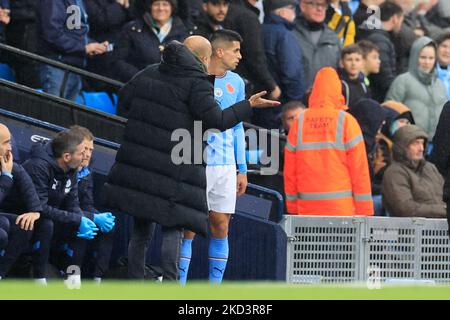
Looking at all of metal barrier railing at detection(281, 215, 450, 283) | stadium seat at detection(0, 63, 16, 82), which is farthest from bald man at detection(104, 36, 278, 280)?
stadium seat at detection(0, 63, 16, 82)

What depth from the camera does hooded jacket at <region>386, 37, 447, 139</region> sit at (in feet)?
64.6

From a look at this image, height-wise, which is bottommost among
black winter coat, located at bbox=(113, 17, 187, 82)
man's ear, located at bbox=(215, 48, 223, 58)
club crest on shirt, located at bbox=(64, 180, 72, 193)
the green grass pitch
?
the green grass pitch

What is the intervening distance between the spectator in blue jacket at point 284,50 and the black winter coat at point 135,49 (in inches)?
56.0

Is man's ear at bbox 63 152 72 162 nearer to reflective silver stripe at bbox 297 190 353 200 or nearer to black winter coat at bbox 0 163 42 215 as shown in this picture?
black winter coat at bbox 0 163 42 215

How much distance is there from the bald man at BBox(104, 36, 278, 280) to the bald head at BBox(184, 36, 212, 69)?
31 centimetres

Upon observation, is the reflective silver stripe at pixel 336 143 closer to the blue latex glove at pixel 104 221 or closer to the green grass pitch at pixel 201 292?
the blue latex glove at pixel 104 221

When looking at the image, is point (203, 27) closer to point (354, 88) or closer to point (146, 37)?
point (146, 37)

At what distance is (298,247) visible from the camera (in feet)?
46.9

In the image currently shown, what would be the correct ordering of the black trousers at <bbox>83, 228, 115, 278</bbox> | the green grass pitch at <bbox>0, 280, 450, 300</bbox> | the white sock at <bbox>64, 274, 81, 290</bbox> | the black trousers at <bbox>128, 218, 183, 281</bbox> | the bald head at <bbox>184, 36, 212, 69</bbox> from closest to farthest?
the green grass pitch at <bbox>0, 280, 450, 300</bbox> → the white sock at <bbox>64, 274, 81, 290</bbox> → the black trousers at <bbox>128, 218, 183, 281</bbox> → the bald head at <bbox>184, 36, 212, 69</bbox> → the black trousers at <bbox>83, 228, 115, 278</bbox>

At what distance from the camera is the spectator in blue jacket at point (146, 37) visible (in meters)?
17.4

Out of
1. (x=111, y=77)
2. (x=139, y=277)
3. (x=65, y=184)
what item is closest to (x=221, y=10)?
(x=111, y=77)

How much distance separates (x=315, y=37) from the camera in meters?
19.2

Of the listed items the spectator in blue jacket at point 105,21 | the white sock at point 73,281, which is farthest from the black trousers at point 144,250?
the spectator in blue jacket at point 105,21
